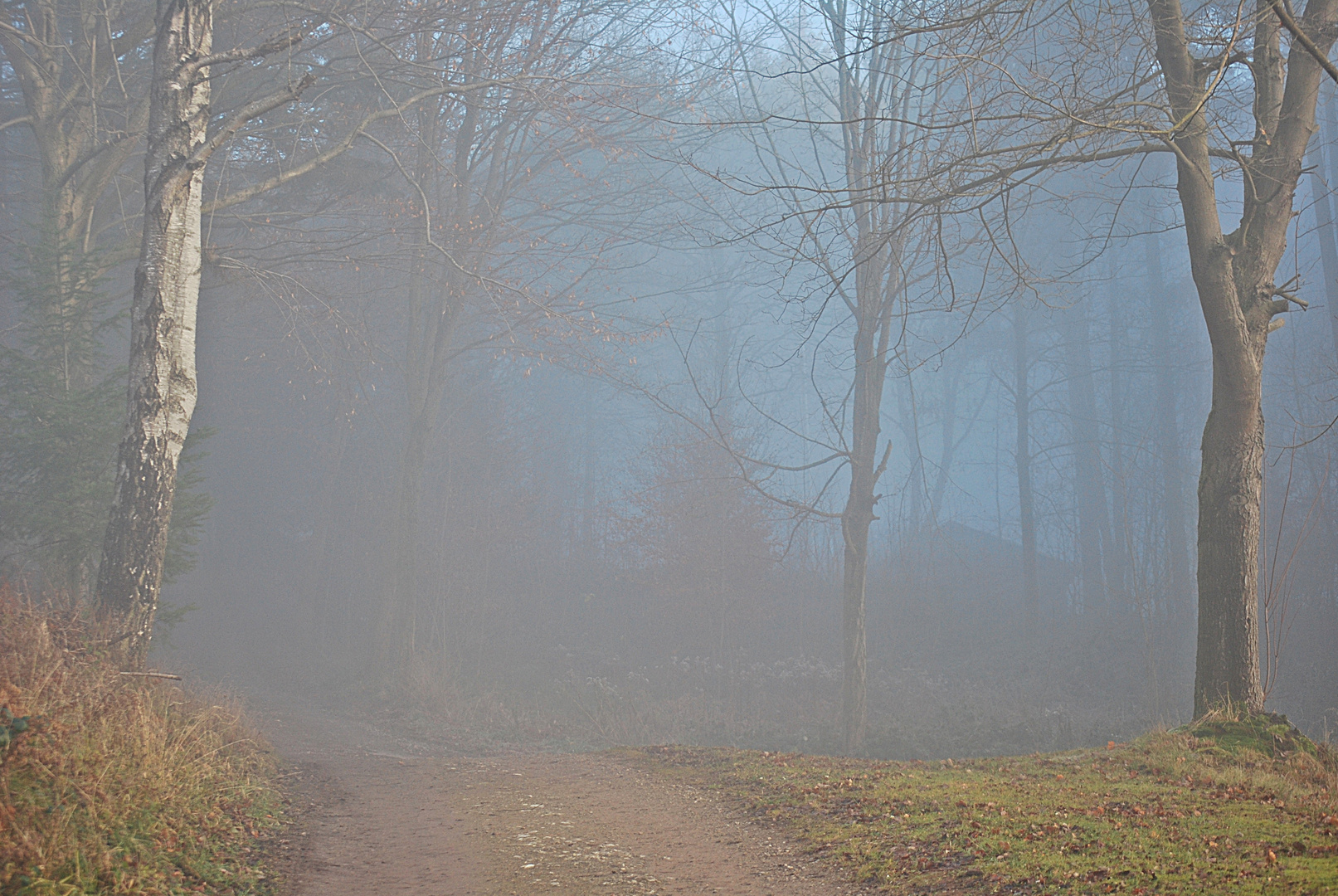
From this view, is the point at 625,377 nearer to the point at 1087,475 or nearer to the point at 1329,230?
the point at 1087,475

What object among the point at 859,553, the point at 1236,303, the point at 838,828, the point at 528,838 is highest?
the point at 1236,303

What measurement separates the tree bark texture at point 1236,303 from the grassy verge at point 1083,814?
2.68 feet

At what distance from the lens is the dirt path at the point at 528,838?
15.8ft

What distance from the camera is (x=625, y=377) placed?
837 inches

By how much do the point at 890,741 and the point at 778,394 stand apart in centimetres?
3183

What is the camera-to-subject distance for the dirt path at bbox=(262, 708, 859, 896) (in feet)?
15.8

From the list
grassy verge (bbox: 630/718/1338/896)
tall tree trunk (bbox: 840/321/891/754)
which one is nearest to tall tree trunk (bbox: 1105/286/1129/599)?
tall tree trunk (bbox: 840/321/891/754)

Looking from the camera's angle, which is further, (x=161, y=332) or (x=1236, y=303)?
(x=161, y=332)

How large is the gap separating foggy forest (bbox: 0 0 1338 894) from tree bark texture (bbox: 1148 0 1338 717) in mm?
39

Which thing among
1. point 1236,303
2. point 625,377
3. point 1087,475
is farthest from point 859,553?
point 1087,475

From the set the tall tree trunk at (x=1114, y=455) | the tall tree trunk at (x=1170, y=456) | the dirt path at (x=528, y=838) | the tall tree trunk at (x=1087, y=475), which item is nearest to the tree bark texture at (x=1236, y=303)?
the dirt path at (x=528, y=838)

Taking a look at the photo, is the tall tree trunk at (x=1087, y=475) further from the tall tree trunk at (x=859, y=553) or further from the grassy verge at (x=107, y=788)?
the grassy verge at (x=107, y=788)

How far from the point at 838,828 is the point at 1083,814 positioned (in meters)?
1.47

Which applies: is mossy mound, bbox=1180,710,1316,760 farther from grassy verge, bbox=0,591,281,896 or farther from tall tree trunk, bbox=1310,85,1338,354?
tall tree trunk, bbox=1310,85,1338,354
